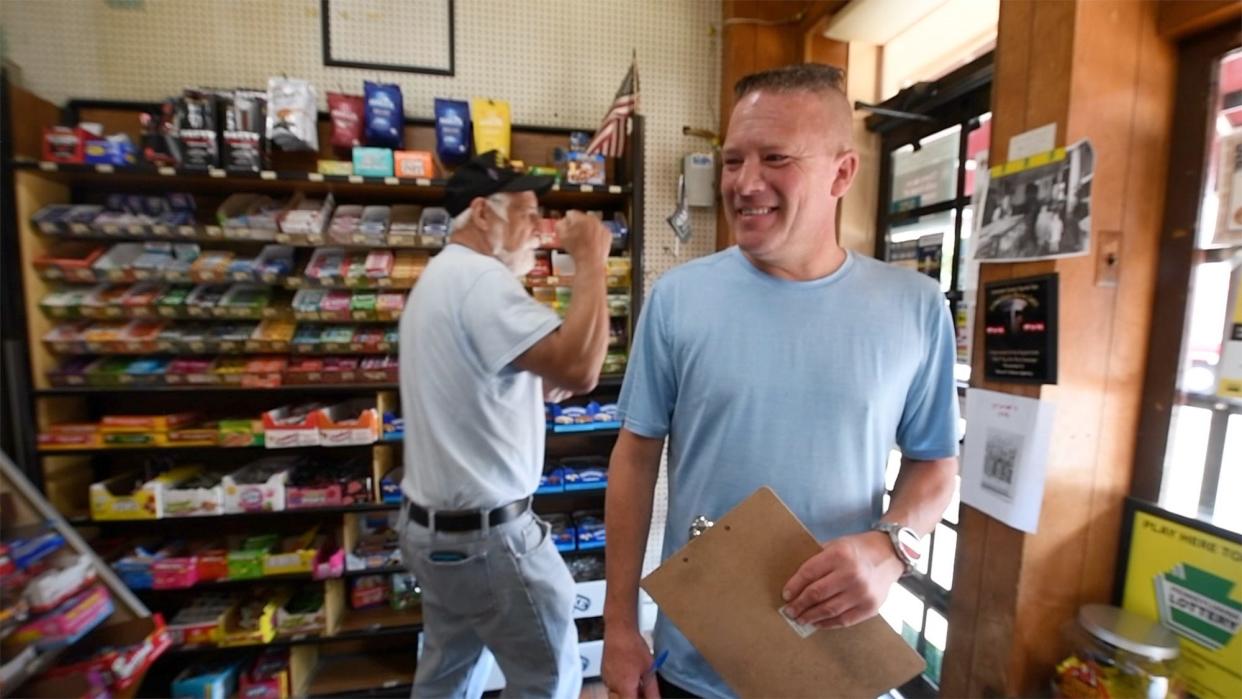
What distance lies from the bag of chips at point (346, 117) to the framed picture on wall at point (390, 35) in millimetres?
273

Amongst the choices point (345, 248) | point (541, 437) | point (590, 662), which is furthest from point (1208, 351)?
A: point (345, 248)

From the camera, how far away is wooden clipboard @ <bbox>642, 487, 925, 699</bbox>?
2.57 feet

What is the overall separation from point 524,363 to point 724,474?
0.71m

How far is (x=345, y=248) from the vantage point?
215 centimetres

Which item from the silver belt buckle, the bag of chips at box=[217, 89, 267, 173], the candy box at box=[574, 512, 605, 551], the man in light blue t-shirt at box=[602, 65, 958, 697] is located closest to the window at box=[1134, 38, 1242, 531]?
the man in light blue t-shirt at box=[602, 65, 958, 697]

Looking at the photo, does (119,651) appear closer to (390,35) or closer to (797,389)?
(797,389)

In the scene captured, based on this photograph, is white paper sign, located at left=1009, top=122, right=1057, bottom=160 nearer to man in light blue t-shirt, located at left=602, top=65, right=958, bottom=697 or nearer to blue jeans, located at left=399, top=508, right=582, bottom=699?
man in light blue t-shirt, located at left=602, top=65, right=958, bottom=697

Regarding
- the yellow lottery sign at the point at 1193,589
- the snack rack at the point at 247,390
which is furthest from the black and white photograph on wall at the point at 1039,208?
the snack rack at the point at 247,390

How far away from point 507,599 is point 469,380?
67cm

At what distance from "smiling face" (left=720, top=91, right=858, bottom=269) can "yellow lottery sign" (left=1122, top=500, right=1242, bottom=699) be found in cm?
Result: 100

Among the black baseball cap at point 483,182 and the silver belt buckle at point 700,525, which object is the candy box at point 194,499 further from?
the silver belt buckle at point 700,525

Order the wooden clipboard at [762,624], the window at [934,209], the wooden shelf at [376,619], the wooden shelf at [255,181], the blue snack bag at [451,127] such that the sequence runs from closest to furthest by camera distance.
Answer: the wooden clipboard at [762,624] < the window at [934,209] < the wooden shelf at [255,181] < the blue snack bag at [451,127] < the wooden shelf at [376,619]

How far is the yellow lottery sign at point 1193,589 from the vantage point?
942mm

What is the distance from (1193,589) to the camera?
1.00m
